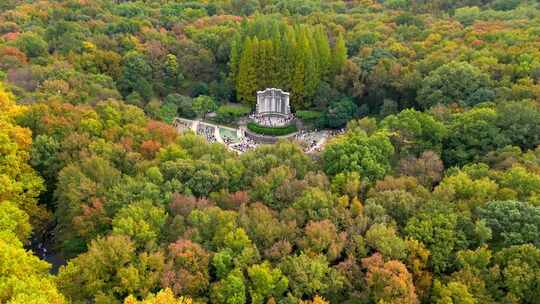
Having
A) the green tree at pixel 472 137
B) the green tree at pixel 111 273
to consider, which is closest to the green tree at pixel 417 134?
the green tree at pixel 472 137

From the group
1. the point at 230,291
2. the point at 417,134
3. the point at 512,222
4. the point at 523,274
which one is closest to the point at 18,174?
the point at 230,291

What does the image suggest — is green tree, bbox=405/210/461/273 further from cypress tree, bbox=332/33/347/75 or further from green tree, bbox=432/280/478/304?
cypress tree, bbox=332/33/347/75

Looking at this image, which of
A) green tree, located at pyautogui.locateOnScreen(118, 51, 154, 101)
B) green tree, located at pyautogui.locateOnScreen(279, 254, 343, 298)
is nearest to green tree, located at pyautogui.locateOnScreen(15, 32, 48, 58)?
green tree, located at pyautogui.locateOnScreen(118, 51, 154, 101)

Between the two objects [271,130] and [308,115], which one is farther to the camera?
[308,115]

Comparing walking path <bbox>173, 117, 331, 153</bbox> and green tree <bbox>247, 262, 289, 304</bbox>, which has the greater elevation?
green tree <bbox>247, 262, 289, 304</bbox>

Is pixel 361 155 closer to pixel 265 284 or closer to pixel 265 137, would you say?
pixel 265 284

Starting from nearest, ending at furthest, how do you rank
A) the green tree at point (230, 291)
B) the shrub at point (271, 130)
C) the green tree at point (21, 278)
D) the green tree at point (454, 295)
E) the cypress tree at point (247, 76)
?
the green tree at point (21, 278), the green tree at point (454, 295), the green tree at point (230, 291), the shrub at point (271, 130), the cypress tree at point (247, 76)

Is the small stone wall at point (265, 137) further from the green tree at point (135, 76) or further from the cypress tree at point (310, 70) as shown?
the green tree at point (135, 76)
